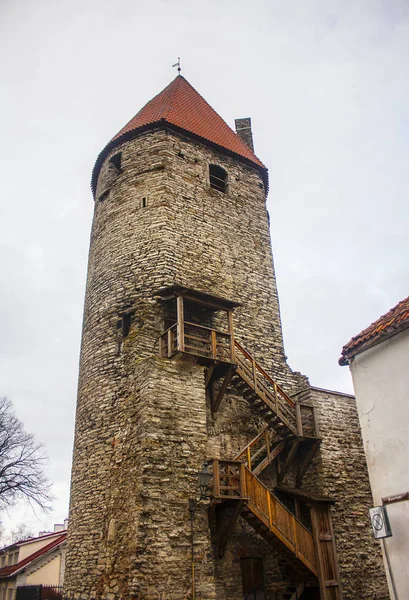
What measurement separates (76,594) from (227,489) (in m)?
4.46

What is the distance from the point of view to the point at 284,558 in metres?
12.6

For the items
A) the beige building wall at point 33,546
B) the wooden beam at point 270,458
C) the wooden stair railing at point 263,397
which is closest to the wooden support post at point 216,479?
the wooden beam at point 270,458

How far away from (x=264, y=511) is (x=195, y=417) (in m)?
2.53

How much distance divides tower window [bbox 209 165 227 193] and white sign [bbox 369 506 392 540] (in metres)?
12.3

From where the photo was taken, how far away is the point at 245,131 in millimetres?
22500

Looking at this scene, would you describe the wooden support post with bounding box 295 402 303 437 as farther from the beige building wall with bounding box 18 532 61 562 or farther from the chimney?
the beige building wall with bounding box 18 532 61 562

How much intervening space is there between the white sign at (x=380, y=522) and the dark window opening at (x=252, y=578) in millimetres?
5380

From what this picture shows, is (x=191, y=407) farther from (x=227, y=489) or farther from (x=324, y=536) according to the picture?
(x=324, y=536)

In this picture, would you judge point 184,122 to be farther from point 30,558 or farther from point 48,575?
point 48,575

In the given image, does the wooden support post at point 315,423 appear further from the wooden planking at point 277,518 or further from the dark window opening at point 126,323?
the dark window opening at point 126,323

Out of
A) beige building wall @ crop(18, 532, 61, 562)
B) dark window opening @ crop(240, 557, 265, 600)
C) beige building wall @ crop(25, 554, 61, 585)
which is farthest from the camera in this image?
beige building wall @ crop(18, 532, 61, 562)

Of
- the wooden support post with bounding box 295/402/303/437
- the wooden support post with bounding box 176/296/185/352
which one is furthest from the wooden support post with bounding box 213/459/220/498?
the wooden support post with bounding box 295/402/303/437

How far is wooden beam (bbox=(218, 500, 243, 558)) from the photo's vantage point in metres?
11.2

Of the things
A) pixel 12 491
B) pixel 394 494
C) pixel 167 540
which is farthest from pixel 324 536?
pixel 12 491
